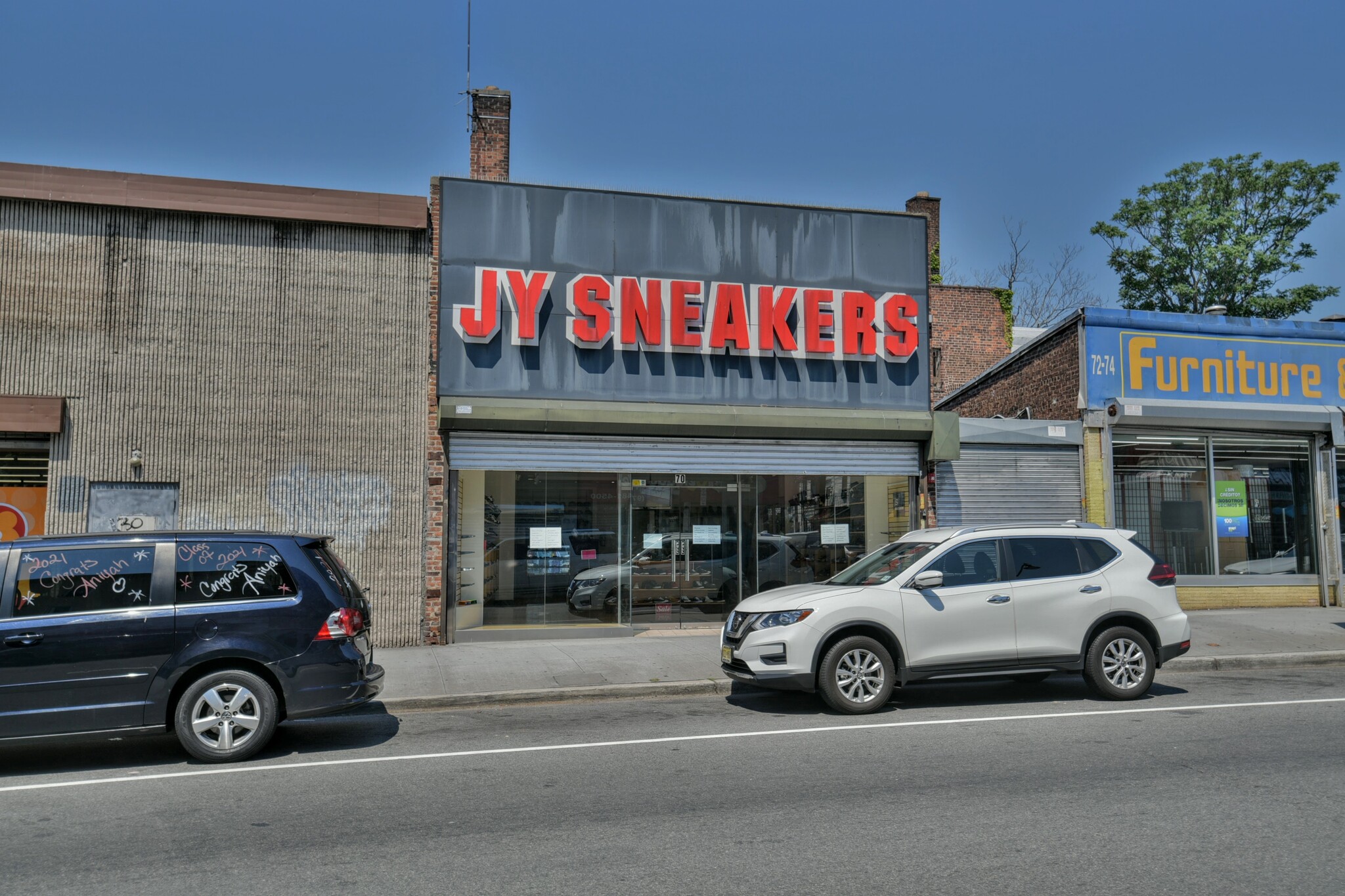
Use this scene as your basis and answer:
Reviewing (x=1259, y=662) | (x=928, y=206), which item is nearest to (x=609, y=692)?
(x=1259, y=662)

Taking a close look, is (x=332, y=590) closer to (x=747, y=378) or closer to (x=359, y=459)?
(x=359, y=459)

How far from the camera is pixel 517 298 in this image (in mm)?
14383

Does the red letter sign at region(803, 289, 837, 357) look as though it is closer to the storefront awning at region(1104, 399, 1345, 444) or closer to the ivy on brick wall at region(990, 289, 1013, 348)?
the storefront awning at region(1104, 399, 1345, 444)

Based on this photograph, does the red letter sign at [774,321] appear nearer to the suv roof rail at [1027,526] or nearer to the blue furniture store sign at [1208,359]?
the blue furniture store sign at [1208,359]

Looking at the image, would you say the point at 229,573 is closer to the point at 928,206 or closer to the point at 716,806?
the point at 716,806

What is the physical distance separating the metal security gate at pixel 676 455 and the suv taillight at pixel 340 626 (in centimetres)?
606

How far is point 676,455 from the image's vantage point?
14828 millimetres

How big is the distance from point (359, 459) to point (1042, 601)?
8.94 meters

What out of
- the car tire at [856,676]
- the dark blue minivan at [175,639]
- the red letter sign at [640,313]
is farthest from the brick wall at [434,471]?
the car tire at [856,676]

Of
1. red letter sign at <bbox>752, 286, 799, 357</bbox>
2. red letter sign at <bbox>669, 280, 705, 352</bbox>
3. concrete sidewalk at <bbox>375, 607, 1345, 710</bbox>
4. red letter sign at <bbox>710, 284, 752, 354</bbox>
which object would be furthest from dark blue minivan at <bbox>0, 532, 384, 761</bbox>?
red letter sign at <bbox>752, 286, 799, 357</bbox>

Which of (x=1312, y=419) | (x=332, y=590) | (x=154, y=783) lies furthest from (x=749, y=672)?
(x=1312, y=419)

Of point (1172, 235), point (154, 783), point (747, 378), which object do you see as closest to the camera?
point (154, 783)

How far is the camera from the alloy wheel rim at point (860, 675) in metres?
9.28

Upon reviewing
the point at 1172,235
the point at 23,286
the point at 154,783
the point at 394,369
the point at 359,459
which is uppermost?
the point at 1172,235
